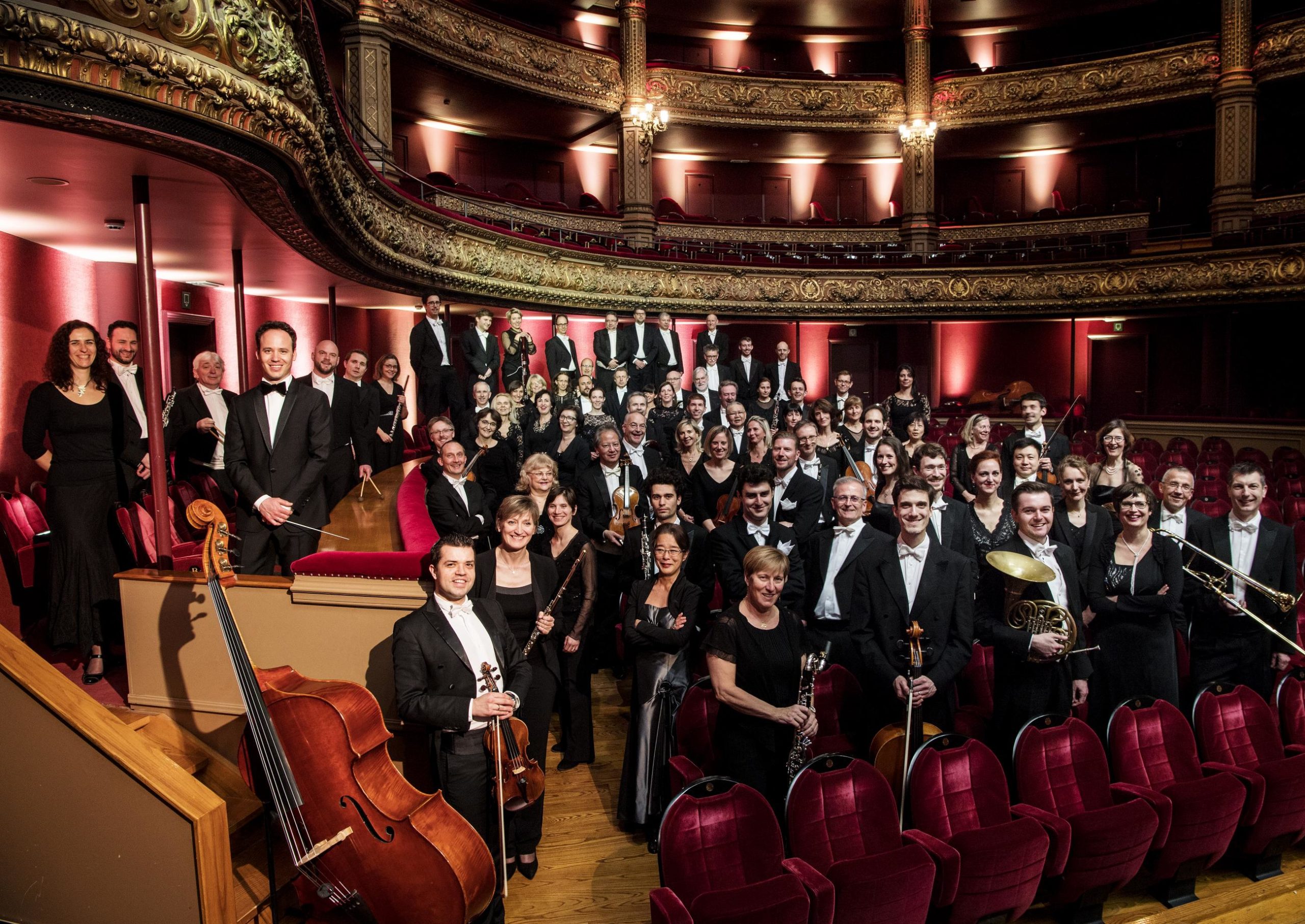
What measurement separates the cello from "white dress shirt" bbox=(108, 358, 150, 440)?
1982 mm

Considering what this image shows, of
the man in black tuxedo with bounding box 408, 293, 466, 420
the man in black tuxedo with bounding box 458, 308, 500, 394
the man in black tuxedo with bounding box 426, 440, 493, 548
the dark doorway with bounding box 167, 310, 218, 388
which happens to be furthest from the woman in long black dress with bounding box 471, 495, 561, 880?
the dark doorway with bounding box 167, 310, 218, 388

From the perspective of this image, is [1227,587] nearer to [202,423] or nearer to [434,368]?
[202,423]

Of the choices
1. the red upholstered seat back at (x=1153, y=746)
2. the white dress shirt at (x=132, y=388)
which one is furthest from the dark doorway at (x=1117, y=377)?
the white dress shirt at (x=132, y=388)

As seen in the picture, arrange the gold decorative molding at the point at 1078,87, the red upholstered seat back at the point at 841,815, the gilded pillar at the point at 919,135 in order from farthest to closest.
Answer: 1. the gilded pillar at the point at 919,135
2. the gold decorative molding at the point at 1078,87
3. the red upholstered seat back at the point at 841,815

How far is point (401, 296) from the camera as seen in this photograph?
966 centimetres

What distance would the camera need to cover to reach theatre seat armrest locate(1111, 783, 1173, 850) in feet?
9.70

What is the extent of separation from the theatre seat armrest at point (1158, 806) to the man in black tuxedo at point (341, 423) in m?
4.05

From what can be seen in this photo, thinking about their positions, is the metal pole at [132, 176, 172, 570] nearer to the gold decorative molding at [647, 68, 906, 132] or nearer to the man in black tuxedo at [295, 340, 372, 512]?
the man in black tuxedo at [295, 340, 372, 512]

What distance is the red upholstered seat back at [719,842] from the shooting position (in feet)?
8.24

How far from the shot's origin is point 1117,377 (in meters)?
14.4

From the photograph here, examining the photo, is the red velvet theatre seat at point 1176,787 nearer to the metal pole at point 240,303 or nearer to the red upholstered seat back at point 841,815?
the red upholstered seat back at point 841,815

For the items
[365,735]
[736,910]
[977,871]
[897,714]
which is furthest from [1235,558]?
[365,735]

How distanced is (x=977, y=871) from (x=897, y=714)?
73 cm

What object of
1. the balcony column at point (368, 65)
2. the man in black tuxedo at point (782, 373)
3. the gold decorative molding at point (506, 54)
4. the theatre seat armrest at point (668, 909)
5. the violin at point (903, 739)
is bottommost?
the theatre seat armrest at point (668, 909)
